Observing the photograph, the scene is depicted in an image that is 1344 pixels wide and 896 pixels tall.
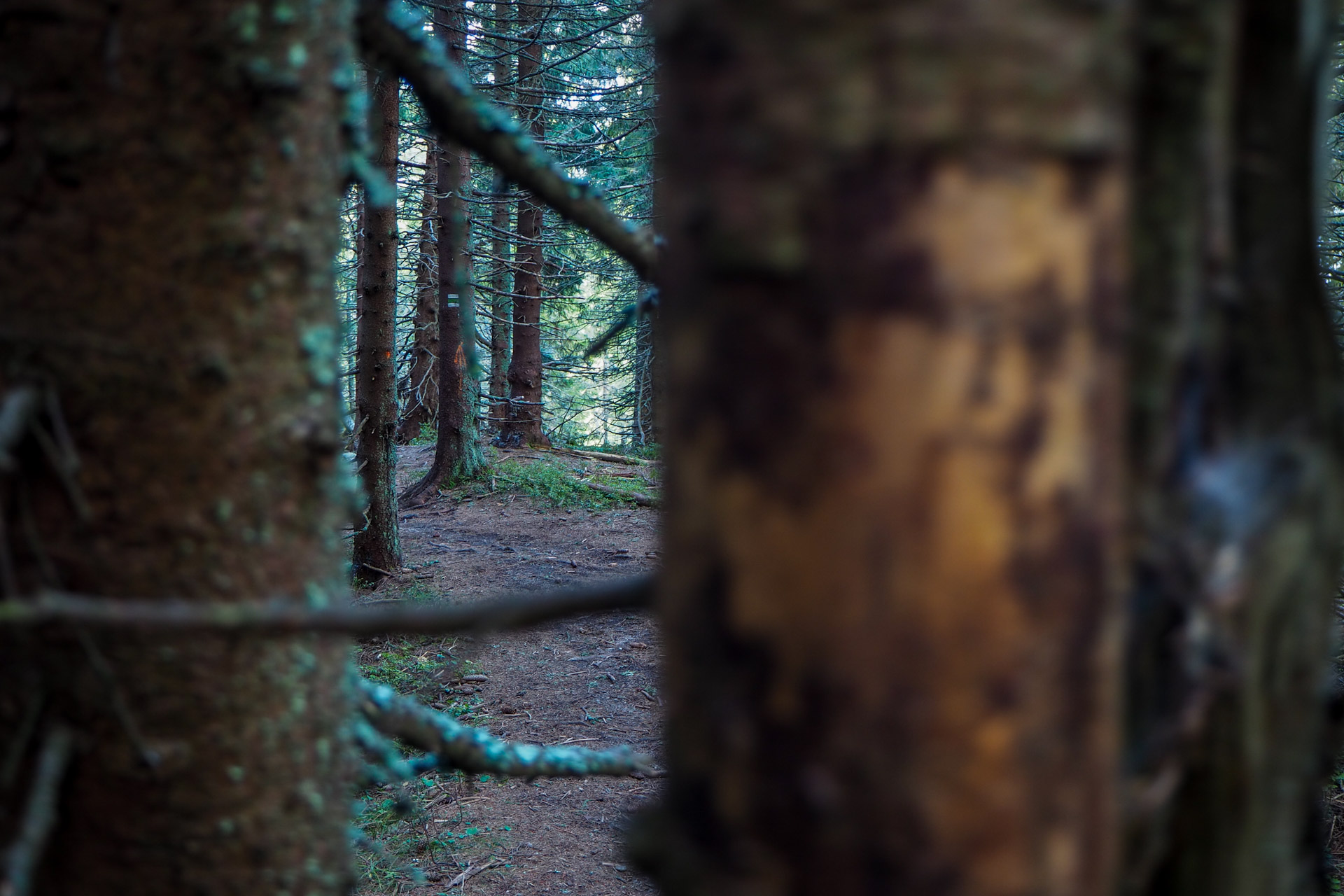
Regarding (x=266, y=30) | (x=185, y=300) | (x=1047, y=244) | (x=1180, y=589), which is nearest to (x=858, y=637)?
(x=1047, y=244)

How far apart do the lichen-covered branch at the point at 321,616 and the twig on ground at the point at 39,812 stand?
1.17 feet

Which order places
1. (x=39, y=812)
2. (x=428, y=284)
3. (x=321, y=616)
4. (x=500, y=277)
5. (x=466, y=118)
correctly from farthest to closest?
(x=500, y=277) → (x=428, y=284) → (x=466, y=118) → (x=39, y=812) → (x=321, y=616)

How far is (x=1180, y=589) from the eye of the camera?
97 cm

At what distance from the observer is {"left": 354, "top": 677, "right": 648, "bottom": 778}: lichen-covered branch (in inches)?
68.7

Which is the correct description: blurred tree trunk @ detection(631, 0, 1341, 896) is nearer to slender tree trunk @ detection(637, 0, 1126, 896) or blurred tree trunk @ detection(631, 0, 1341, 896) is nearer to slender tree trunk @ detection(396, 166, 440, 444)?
slender tree trunk @ detection(637, 0, 1126, 896)

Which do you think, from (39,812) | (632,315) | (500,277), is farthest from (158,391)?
(500,277)

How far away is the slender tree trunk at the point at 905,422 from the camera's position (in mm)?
711

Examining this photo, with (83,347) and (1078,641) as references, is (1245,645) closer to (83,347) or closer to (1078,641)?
(1078,641)

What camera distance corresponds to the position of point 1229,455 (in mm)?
1002

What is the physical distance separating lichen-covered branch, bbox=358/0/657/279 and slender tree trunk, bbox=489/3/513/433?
9.24 metres

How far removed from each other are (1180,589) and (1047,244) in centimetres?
46

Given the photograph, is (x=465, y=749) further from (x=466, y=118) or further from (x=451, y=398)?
(x=451, y=398)

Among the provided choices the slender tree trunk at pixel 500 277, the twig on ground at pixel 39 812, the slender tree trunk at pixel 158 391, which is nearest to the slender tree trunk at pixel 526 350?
the slender tree trunk at pixel 500 277

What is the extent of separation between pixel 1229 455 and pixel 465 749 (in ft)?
4.66
